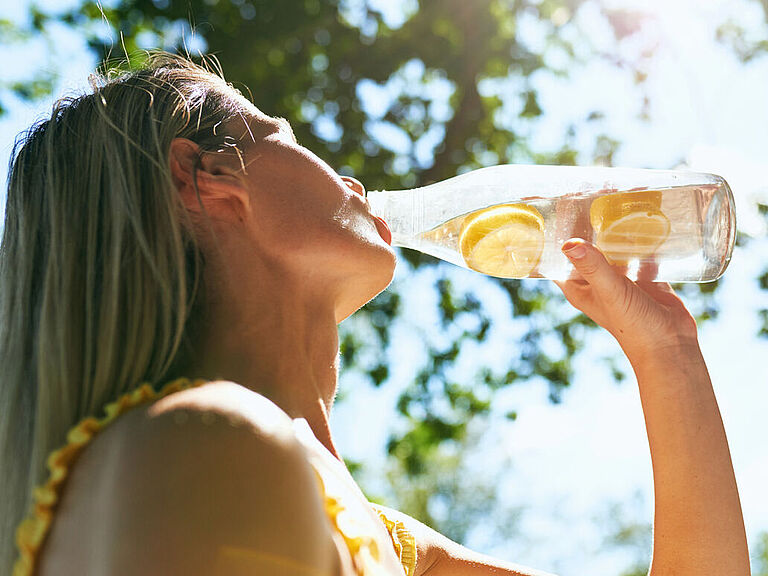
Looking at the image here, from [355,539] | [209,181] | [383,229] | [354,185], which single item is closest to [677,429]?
[383,229]

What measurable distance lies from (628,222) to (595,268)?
187 mm

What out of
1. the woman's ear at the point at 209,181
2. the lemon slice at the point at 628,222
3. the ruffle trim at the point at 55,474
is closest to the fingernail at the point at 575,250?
the lemon slice at the point at 628,222

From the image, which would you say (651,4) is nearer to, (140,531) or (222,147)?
(222,147)

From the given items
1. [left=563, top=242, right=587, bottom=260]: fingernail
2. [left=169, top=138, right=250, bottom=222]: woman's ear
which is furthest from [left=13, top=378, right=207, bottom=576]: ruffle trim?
[left=563, top=242, right=587, bottom=260]: fingernail

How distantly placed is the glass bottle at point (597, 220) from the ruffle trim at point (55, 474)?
3.70ft

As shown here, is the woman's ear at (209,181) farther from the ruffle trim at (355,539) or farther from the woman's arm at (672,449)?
the woman's arm at (672,449)

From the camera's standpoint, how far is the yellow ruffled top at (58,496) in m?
1.04

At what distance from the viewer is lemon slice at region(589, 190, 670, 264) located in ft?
6.89

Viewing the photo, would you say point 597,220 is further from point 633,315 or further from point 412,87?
point 412,87

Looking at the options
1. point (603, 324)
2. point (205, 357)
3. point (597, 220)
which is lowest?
point (205, 357)

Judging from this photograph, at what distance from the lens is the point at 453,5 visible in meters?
5.22

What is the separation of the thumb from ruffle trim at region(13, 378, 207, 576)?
3.64 ft

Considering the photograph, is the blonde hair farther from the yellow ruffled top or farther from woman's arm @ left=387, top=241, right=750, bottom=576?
woman's arm @ left=387, top=241, right=750, bottom=576

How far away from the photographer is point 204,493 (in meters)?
0.95
